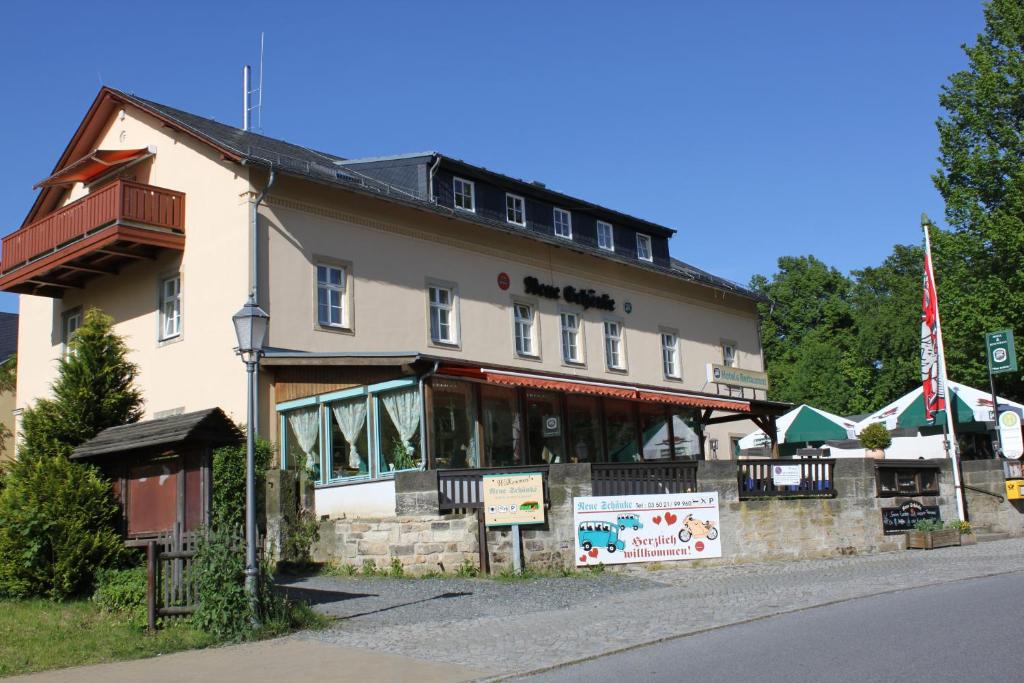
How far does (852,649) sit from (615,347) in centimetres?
2237

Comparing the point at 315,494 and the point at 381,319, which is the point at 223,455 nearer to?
the point at 315,494

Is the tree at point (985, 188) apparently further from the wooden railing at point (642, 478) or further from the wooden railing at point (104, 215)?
the wooden railing at point (104, 215)

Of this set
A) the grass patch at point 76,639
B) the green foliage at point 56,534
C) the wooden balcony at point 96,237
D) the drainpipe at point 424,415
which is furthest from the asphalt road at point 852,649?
the wooden balcony at point 96,237

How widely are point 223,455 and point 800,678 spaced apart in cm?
1073

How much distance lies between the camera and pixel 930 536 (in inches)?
722

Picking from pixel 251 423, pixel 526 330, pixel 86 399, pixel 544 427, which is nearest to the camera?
pixel 251 423

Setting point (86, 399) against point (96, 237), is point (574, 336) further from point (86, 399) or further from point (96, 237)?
point (86, 399)

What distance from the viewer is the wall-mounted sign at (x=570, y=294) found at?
28.4 meters

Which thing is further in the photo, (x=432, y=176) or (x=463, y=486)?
(x=432, y=176)

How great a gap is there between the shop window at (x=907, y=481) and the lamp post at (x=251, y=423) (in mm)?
11351

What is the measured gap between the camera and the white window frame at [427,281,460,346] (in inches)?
1006

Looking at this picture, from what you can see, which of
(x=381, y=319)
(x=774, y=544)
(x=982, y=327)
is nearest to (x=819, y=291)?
(x=982, y=327)

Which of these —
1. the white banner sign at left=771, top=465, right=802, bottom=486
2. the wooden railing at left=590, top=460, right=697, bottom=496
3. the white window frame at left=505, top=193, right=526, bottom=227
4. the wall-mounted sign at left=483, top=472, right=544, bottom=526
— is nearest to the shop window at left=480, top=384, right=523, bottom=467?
the wall-mounted sign at left=483, top=472, right=544, bottom=526

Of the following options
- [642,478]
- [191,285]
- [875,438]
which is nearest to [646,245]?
[875,438]
